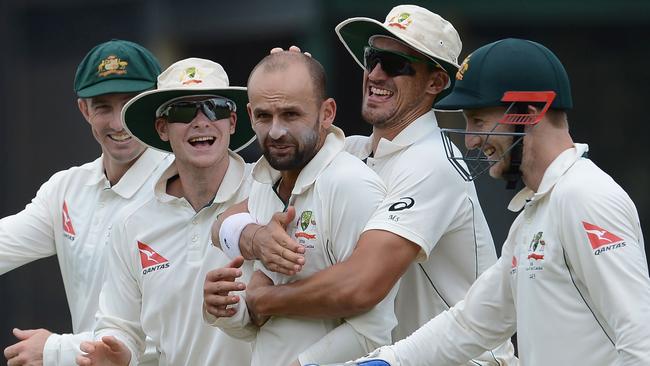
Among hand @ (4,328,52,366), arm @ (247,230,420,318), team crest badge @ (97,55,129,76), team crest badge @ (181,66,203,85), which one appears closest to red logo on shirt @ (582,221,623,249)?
arm @ (247,230,420,318)

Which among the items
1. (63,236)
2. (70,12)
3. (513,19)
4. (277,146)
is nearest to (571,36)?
(513,19)

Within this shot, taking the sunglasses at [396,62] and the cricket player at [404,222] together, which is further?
the sunglasses at [396,62]

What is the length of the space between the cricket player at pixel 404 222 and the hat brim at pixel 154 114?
0.46 meters

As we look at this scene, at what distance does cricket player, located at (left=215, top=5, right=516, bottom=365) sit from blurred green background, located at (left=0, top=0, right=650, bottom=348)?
407cm

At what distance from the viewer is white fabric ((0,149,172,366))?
5.67m

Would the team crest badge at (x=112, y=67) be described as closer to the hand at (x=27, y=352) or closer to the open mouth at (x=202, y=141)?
the open mouth at (x=202, y=141)

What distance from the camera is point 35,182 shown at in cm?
994

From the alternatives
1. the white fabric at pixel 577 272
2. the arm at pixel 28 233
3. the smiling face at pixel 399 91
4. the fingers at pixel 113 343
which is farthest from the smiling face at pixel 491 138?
the arm at pixel 28 233

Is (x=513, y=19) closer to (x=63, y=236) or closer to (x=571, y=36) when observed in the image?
(x=571, y=36)

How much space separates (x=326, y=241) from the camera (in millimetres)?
4496

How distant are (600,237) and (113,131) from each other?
2.54 metres

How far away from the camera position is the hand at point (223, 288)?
445 centimetres

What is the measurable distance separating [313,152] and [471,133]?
0.64 m

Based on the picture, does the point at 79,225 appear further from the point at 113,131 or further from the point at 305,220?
the point at 305,220
